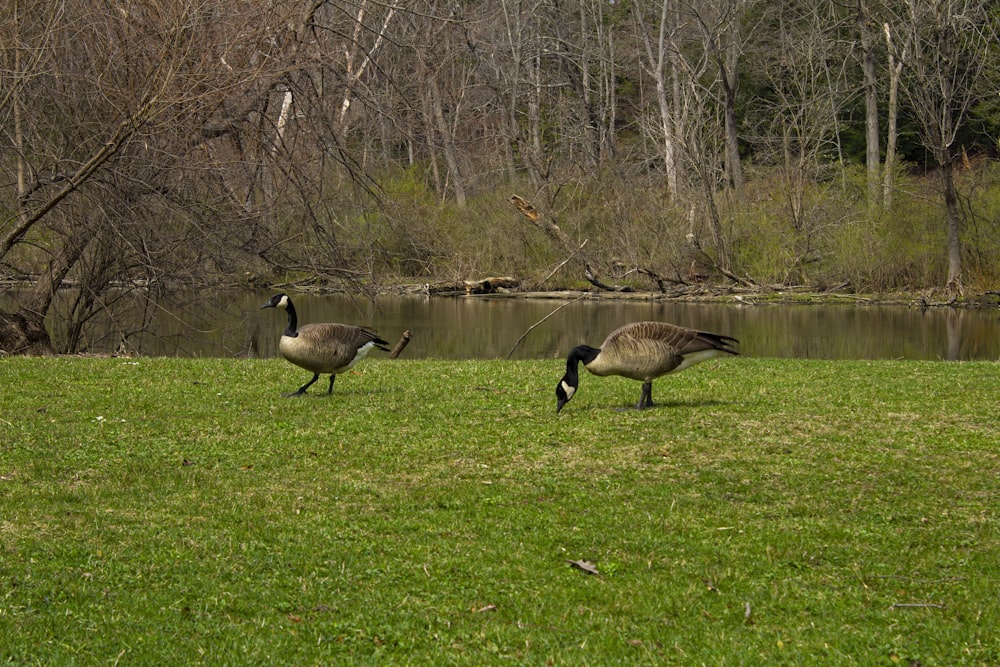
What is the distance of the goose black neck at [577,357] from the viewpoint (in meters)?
12.0

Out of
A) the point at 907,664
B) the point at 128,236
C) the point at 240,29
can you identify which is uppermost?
the point at 240,29

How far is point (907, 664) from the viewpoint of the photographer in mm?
5605

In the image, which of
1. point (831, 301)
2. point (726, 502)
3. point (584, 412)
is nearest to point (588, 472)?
point (726, 502)

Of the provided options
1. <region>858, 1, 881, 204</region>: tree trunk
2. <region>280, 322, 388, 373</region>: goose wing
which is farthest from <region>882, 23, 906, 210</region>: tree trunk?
<region>280, 322, 388, 373</region>: goose wing

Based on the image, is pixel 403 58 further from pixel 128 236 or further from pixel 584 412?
pixel 584 412

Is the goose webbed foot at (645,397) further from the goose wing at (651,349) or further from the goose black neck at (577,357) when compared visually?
the goose black neck at (577,357)

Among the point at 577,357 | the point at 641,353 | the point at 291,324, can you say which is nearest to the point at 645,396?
the point at 641,353

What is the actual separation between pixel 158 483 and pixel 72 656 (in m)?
3.44

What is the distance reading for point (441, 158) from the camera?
5019 centimetres

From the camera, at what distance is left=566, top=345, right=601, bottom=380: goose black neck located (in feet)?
39.4

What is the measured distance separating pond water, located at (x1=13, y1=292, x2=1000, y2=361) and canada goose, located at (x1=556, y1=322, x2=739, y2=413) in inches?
442

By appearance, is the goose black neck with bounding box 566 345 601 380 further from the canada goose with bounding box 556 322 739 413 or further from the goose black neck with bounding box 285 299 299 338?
the goose black neck with bounding box 285 299 299 338

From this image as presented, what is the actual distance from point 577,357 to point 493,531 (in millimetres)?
4674

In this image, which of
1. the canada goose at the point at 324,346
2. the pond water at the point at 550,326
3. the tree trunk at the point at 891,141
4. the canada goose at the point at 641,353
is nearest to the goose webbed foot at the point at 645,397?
the canada goose at the point at 641,353
